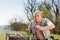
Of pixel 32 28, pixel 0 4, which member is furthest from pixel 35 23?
pixel 0 4

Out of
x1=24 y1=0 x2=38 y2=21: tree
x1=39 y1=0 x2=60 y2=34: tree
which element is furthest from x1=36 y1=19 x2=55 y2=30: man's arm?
A: x1=24 y1=0 x2=38 y2=21: tree

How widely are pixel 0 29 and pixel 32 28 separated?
67cm

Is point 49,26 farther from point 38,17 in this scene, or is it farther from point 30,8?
point 30,8

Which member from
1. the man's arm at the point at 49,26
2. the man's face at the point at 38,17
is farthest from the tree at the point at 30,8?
the man's arm at the point at 49,26

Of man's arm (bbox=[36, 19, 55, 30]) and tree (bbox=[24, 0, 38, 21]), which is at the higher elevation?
tree (bbox=[24, 0, 38, 21])

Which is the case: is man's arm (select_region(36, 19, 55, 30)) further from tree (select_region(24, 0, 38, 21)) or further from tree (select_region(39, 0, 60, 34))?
tree (select_region(24, 0, 38, 21))

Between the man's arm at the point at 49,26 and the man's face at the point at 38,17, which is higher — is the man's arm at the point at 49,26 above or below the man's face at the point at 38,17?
below

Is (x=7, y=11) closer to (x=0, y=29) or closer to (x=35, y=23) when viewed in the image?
(x=0, y=29)

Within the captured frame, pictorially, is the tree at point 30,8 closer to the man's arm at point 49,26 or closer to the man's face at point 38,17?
the man's face at point 38,17

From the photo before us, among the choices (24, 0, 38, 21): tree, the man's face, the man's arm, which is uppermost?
(24, 0, 38, 21): tree

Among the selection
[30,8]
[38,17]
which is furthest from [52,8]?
[30,8]

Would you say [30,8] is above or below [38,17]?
above

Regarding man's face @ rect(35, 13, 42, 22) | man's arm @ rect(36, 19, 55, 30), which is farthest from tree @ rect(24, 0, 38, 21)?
man's arm @ rect(36, 19, 55, 30)

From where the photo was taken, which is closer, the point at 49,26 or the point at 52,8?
the point at 49,26
